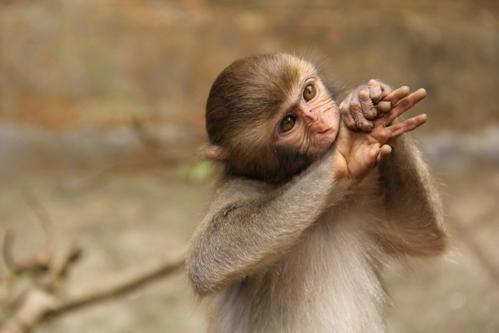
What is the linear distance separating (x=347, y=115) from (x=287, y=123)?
1.10ft

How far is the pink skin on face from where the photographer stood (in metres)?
4.42

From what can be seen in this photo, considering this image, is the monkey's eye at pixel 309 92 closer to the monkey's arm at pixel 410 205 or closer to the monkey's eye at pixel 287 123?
the monkey's eye at pixel 287 123

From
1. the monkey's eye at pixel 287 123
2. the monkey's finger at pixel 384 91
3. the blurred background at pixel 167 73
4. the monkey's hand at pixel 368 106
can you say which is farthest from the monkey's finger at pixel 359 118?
the blurred background at pixel 167 73

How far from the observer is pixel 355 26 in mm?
11719

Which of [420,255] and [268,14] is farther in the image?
[268,14]

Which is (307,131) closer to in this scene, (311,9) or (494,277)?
(494,277)

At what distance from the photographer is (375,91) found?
426 centimetres

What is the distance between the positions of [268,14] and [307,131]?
7613mm

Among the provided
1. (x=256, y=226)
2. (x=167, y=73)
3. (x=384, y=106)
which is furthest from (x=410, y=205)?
(x=167, y=73)

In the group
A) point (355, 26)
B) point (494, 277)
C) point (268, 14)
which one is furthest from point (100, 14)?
point (494, 277)

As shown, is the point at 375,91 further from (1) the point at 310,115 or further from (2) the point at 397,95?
(1) the point at 310,115

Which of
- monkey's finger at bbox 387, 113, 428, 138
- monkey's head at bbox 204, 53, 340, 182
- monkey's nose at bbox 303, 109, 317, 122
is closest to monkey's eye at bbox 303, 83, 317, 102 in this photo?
monkey's head at bbox 204, 53, 340, 182

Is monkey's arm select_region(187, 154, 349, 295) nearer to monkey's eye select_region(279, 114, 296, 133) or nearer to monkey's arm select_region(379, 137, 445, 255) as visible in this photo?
monkey's eye select_region(279, 114, 296, 133)

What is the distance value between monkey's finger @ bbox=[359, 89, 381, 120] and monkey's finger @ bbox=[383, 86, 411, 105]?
0.24 feet
